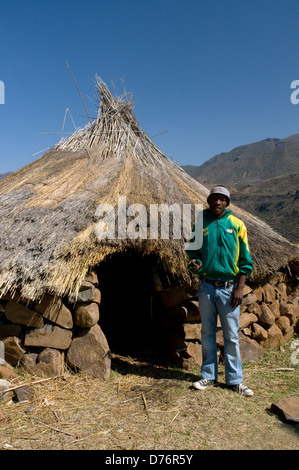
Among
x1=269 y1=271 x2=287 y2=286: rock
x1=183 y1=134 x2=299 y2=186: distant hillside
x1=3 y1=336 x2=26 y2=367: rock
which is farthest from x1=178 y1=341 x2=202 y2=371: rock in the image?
x1=183 y1=134 x2=299 y2=186: distant hillside

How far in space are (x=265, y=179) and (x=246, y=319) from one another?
57.4 m

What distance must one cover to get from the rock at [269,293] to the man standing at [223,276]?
1614mm

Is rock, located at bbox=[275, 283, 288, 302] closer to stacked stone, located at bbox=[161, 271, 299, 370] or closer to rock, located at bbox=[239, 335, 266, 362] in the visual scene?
stacked stone, located at bbox=[161, 271, 299, 370]

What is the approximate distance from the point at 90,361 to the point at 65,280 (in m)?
0.97

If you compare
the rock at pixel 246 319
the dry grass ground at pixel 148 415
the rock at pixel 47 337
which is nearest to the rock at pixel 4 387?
the dry grass ground at pixel 148 415

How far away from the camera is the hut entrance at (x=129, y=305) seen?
502cm

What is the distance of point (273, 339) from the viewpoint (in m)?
4.67

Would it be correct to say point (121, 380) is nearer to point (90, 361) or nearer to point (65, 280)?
point (90, 361)

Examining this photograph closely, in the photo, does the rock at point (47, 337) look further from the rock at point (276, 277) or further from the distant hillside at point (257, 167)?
the distant hillside at point (257, 167)

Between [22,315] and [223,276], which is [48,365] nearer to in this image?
[22,315]

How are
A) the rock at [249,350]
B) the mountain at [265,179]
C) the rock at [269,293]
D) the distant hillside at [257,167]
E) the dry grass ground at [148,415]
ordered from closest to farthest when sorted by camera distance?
the dry grass ground at [148,415] < the rock at [249,350] < the rock at [269,293] < the mountain at [265,179] < the distant hillside at [257,167]
